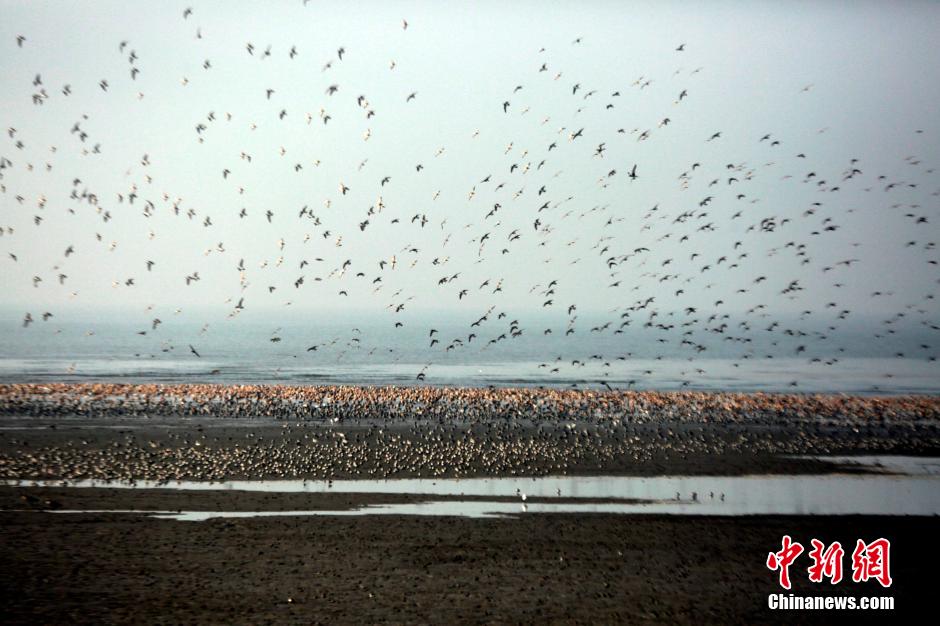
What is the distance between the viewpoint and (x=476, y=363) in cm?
8925

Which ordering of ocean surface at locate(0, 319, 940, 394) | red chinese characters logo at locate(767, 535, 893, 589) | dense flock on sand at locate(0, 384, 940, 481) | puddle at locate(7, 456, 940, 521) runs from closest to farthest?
red chinese characters logo at locate(767, 535, 893, 589) → puddle at locate(7, 456, 940, 521) → dense flock on sand at locate(0, 384, 940, 481) → ocean surface at locate(0, 319, 940, 394)

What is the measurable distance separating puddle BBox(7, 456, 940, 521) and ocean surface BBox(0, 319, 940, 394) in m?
34.8

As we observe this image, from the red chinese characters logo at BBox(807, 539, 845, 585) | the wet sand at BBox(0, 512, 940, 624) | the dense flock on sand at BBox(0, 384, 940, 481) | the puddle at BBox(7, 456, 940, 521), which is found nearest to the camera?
the wet sand at BBox(0, 512, 940, 624)

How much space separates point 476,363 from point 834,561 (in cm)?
7086

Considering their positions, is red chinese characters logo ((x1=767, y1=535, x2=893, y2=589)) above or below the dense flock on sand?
below

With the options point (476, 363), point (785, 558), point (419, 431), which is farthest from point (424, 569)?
point (476, 363)

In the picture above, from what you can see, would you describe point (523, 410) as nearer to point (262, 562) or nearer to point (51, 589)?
point (262, 562)

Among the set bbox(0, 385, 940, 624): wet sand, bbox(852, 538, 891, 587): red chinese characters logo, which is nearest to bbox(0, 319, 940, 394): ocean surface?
bbox(0, 385, 940, 624): wet sand

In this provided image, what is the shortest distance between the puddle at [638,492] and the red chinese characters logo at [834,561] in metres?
3.60

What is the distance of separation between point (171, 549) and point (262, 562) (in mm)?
2309

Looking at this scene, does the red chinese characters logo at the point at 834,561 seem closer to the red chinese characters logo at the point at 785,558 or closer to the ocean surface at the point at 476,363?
the red chinese characters logo at the point at 785,558

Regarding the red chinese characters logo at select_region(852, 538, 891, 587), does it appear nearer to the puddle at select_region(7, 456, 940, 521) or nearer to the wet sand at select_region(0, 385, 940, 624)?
the wet sand at select_region(0, 385, 940, 624)

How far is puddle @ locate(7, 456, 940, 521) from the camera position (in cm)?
2380

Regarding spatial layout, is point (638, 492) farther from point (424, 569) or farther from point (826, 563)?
point (424, 569)
